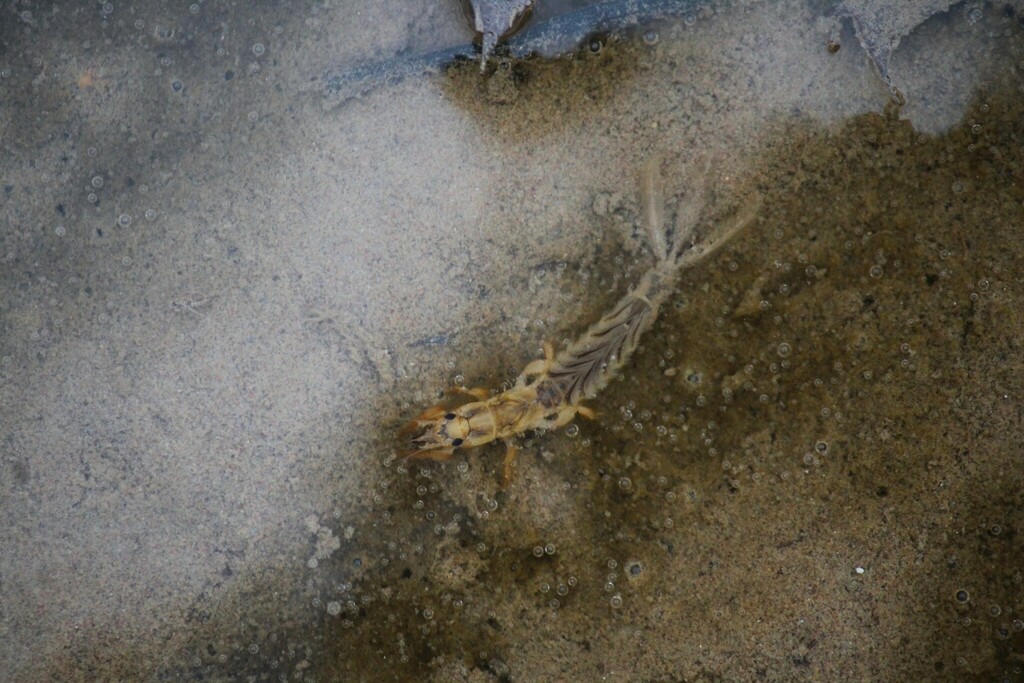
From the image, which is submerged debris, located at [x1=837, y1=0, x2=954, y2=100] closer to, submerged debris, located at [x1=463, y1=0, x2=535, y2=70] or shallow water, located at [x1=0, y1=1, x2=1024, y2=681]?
shallow water, located at [x1=0, y1=1, x2=1024, y2=681]

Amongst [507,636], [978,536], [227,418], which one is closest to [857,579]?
[978,536]

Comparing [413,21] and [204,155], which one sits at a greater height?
[413,21]

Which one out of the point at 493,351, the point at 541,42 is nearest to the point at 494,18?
the point at 541,42

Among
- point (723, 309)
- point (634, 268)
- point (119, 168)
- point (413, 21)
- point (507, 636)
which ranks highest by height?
point (413, 21)

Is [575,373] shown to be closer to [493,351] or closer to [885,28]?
[493,351]

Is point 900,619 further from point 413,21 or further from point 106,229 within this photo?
point 106,229

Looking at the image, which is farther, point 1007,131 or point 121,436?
point 121,436
